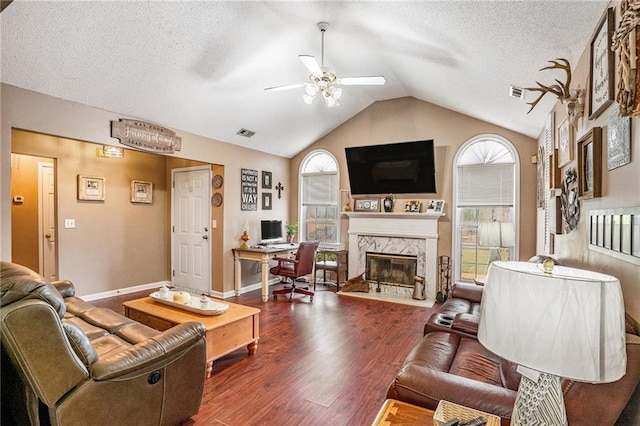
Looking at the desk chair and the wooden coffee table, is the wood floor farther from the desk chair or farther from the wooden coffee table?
the desk chair

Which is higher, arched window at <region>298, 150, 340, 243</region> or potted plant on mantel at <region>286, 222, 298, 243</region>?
arched window at <region>298, 150, 340, 243</region>

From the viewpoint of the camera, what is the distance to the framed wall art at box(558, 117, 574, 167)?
2479 millimetres

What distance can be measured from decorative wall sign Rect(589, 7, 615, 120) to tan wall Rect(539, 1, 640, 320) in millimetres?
54

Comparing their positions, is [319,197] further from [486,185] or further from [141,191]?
[141,191]

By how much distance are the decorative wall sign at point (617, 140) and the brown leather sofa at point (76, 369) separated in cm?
247

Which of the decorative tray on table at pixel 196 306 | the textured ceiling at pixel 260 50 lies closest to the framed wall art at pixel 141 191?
the textured ceiling at pixel 260 50

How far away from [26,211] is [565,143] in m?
7.18

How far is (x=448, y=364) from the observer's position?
2129mm

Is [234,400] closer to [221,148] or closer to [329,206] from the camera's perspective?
[221,148]

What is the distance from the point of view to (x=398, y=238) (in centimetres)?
567

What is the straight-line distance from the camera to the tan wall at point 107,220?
190 inches

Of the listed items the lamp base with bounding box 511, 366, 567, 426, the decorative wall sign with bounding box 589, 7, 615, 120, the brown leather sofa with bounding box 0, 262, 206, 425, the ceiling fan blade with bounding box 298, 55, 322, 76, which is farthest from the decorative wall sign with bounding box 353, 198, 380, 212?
the lamp base with bounding box 511, 366, 567, 426

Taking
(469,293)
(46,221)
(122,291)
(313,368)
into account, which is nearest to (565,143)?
(469,293)

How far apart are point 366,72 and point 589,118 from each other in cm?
311
